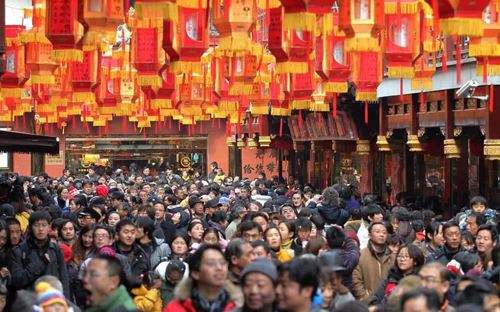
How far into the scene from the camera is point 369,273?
13078 millimetres

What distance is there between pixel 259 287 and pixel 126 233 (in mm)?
6070

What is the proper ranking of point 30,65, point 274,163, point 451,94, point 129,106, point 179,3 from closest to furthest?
1. point 179,3
2. point 30,65
3. point 451,94
4. point 129,106
5. point 274,163

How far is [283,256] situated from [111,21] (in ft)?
14.3

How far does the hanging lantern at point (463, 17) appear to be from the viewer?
550 inches

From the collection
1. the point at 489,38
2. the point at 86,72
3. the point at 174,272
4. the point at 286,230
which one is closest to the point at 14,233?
the point at 174,272

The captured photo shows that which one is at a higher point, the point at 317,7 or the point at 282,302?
the point at 317,7

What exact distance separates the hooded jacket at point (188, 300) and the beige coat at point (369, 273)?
410cm

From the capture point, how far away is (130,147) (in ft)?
199

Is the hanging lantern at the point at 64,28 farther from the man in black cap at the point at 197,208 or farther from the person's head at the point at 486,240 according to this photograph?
the person's head at the point at 486,240

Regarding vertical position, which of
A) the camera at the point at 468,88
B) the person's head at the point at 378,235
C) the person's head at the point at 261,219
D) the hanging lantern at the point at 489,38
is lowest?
the person's head at the point at 378,235

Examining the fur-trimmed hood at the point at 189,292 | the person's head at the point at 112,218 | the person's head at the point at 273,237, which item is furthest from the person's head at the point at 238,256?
the person's head at the point at 112,218

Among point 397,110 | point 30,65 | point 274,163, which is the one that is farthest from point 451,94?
point 274,163

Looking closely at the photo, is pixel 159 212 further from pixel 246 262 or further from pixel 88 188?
pixel 88 188

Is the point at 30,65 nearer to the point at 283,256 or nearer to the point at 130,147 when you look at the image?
the point at 283,256
